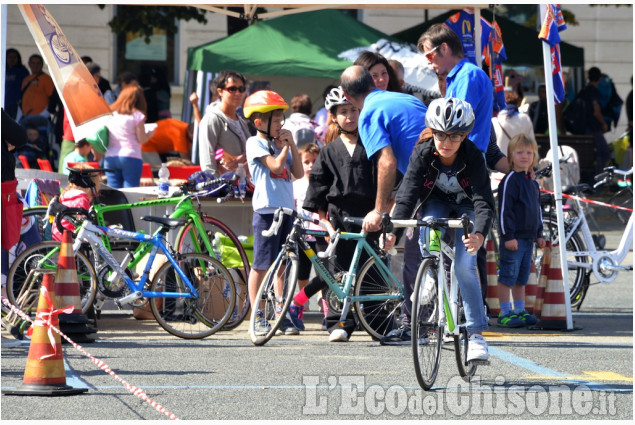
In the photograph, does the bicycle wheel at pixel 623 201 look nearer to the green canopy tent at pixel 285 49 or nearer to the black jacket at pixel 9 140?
the green canopy tent at pixel 285 49

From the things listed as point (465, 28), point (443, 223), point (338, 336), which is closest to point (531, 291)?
point (338, 336)

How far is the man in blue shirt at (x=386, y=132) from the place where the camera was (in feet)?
29.6

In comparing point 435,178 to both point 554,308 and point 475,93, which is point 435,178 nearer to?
point 475,93

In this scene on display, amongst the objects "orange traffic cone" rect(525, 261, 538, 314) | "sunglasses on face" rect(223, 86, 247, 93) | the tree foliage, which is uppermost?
the tree foliage

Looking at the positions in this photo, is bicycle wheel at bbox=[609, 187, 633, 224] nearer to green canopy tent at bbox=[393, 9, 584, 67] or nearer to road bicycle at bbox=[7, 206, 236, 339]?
road bicycle at bbox=[7, 206, 236, 339]

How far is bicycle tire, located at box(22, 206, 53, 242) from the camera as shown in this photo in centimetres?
1045

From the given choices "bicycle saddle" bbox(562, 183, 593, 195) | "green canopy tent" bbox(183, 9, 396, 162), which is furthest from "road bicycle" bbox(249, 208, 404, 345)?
"green canopy tent" bbox(183, 9, 396, 162)

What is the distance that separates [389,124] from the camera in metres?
9.19

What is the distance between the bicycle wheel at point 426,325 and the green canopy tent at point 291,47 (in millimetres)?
10051

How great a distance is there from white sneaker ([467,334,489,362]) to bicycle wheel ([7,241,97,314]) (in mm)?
3668

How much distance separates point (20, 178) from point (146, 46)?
16.1 m

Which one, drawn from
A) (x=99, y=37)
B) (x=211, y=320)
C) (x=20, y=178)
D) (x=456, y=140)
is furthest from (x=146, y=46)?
(x=456, y=140)

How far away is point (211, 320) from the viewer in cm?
984

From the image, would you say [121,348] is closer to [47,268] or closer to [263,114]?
[47,268]
